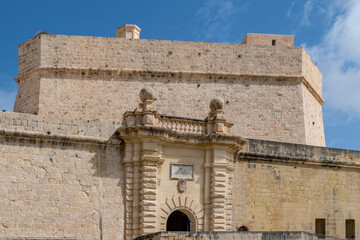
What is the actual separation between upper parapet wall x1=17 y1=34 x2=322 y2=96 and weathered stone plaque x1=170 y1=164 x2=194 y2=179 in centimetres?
913

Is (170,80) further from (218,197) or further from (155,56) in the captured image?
(218,197)

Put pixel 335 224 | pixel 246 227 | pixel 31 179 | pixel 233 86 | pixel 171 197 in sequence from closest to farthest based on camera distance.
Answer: pixel 31 179 < pixel 171 197 < pixel 246 227 < pixel 335 224 < pixel 233 86

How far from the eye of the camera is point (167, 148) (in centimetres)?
1536

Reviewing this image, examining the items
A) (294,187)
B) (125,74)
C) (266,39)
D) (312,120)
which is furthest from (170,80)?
(294,187)

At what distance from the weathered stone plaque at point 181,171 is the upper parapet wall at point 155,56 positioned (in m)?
9.13

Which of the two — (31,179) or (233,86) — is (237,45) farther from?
(31,179)

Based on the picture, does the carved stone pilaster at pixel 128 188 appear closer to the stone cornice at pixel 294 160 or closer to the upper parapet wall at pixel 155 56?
the stone cornice at pixel 294 160

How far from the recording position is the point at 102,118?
76.0 ft

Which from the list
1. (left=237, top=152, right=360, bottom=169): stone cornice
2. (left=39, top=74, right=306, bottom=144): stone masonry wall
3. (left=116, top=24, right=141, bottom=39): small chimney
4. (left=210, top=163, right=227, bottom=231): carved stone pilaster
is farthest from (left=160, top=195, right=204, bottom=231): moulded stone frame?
(left=116, top=24, right=141, bottom=39): small chimney

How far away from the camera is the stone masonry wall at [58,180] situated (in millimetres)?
13322

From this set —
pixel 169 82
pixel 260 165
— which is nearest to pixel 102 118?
pixel 169 82

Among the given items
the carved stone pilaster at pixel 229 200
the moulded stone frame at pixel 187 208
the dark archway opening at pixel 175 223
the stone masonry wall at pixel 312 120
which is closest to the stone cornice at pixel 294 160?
the carved stone pilaster at pixel 229 200

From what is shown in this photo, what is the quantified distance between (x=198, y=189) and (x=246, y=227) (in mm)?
2332

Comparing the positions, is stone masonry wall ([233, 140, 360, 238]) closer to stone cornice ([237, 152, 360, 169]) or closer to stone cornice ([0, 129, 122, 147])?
stone cornice ([237, 152, 360, 169])
